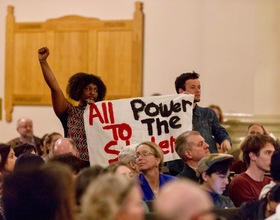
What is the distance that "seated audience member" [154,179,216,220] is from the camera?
2564mm

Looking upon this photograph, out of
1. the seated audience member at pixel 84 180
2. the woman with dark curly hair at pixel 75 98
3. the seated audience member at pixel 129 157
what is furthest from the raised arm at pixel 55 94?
the seated audience member at pixel 84 180

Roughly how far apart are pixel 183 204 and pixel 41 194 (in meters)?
1.10

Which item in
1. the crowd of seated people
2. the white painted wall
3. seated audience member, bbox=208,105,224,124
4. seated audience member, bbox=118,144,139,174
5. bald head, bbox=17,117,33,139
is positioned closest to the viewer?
the crowd of seated people

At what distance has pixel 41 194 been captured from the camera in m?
3.52

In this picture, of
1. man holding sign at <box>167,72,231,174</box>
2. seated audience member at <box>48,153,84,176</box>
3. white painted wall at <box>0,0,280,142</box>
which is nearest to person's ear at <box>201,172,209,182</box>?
seated audience member at <box>48,153,84,176</box>

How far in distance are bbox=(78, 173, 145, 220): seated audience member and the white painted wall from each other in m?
7.66

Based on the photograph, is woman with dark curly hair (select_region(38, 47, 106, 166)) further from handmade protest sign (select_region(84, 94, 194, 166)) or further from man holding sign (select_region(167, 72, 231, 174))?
man holding sign (select_region(167, 72, 231, 174))

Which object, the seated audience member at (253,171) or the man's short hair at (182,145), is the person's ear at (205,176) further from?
the man's short hair at (182,145)

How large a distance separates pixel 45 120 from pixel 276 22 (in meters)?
3.87

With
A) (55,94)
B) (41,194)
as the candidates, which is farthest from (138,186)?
(55,94)

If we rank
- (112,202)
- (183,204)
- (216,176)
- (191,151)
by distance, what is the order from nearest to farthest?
(183,204) < (112,202) < (216,176) < (191,151)

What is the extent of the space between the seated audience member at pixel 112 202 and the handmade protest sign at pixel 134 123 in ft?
13.3

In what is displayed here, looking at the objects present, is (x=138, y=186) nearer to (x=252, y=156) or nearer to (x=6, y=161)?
(x=6, y=161)

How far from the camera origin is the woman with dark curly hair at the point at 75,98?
6746 mm
